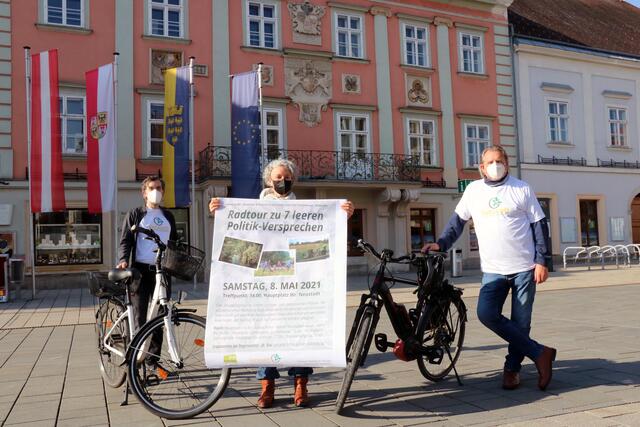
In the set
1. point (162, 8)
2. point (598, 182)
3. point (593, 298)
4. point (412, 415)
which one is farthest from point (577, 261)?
point (412, 415)

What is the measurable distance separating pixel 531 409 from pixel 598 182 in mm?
22903

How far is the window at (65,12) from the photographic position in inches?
666

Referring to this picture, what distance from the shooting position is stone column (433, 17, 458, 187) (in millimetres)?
21839

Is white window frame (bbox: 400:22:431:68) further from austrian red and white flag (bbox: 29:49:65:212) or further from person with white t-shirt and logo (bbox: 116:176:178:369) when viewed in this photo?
person with white t-shirt and logo (bbox: 116:176:178:369)

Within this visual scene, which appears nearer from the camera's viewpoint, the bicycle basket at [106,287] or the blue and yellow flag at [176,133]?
the bicycle basket at [106,287]

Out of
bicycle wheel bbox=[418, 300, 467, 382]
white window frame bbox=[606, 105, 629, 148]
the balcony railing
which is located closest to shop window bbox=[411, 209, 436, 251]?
the balcony railing

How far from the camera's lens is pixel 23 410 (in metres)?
4.35

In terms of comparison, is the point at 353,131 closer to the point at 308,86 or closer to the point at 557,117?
the point at 308,86

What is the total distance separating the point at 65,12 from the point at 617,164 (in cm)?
2192

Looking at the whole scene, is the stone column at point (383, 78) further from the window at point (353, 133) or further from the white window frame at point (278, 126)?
the white window frame at point (278, 126)

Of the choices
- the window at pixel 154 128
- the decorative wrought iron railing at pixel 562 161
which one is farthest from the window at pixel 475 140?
the window at pixel 154 128

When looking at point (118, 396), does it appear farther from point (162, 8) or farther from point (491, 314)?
point (162, 8)

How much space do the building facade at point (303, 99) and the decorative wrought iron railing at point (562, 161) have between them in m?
1.39

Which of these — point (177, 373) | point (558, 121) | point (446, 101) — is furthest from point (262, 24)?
point (177, 373)
